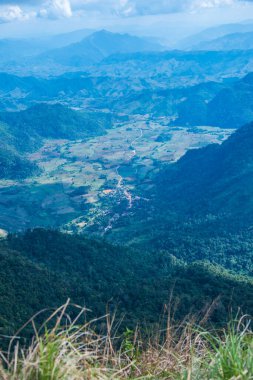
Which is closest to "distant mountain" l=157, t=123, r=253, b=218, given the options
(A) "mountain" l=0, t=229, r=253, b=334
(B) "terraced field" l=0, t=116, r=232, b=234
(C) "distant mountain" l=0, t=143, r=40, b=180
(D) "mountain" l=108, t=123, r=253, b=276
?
(D) "mountain" l=108, t=123, r=253, b=276

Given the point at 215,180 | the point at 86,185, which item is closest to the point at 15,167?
the point at 86,185

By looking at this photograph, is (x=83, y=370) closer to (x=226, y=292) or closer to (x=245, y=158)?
(x=226, y=292)

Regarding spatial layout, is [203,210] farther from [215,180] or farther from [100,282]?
[100,282]

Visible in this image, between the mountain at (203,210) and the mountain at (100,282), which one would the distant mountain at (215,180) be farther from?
the mountain at (100,282)

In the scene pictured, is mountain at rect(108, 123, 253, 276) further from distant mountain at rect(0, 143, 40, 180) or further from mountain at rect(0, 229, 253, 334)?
distant mountain at rect(0, 143, 40, 180)

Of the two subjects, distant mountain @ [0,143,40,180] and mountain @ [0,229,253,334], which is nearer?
mountain @ [0,229,253,334]

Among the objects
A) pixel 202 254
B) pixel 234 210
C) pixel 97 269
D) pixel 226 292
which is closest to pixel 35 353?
pixel 226 292
